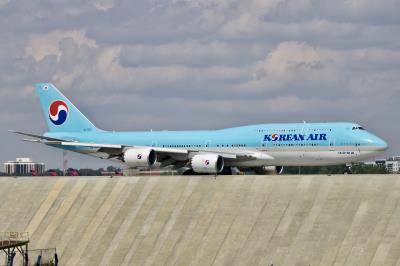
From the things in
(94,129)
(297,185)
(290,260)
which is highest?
(94,129)

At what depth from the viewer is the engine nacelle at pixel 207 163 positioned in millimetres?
86250

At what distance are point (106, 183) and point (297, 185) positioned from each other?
21027 mm

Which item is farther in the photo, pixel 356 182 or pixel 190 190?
pixel 190 190

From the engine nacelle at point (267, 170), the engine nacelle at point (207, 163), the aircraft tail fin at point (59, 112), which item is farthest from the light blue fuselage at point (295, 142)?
the aircraft tail fin at point (59, 112)

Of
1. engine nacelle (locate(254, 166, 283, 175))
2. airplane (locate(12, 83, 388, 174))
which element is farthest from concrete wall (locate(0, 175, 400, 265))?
engine nacelle (locate(254, 166, 283, 175))

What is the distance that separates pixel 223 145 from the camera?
89.8 metres

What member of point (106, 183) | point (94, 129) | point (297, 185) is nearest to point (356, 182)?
point (297, 185)

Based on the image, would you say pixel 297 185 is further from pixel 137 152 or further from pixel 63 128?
pixel 63 128

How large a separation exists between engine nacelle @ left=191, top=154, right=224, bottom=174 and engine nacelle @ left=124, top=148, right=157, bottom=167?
15.0 feet

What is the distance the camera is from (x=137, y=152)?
89.9 meters

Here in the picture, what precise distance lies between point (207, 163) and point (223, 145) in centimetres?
409

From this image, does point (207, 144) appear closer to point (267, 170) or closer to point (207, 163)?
point (207, 163)

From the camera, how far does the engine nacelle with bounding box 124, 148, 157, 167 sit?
89.5 metres

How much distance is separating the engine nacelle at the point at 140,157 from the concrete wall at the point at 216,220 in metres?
1.54
